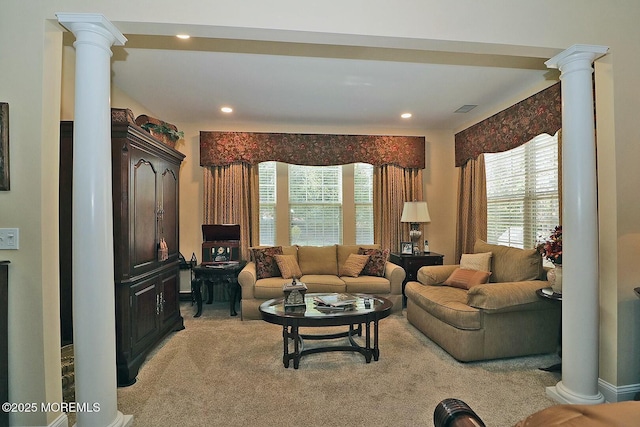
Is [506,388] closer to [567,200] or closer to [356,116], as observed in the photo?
[567,200]

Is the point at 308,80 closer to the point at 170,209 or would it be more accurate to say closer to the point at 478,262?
the point at 170,209

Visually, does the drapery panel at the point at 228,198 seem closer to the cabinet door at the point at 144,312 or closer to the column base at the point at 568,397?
the cabinet door at the point at 144,312

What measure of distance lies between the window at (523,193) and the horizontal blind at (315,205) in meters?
2.20

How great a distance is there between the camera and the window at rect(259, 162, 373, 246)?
17.5ft

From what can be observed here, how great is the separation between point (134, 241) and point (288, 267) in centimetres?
210

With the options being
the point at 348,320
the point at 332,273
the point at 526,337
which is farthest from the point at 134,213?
the point at 526,337

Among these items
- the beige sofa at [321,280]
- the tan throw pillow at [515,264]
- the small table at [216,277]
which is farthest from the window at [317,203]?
the tan throw pillow at [515,264]

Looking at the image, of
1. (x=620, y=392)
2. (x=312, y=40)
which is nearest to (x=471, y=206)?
(x=620, y=392)

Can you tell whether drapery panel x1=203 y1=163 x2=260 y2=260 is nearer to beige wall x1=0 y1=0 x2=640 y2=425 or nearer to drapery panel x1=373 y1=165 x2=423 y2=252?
drapery panel x1=373 y1=165 x2=423 y2=252

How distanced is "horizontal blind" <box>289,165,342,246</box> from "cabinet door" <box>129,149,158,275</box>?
2396mm

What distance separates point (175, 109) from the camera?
454 centimetres

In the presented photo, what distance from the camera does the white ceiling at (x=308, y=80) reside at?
9.97ft

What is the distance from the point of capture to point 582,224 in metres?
2.25

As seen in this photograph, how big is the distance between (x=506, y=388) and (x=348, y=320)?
1.27m
